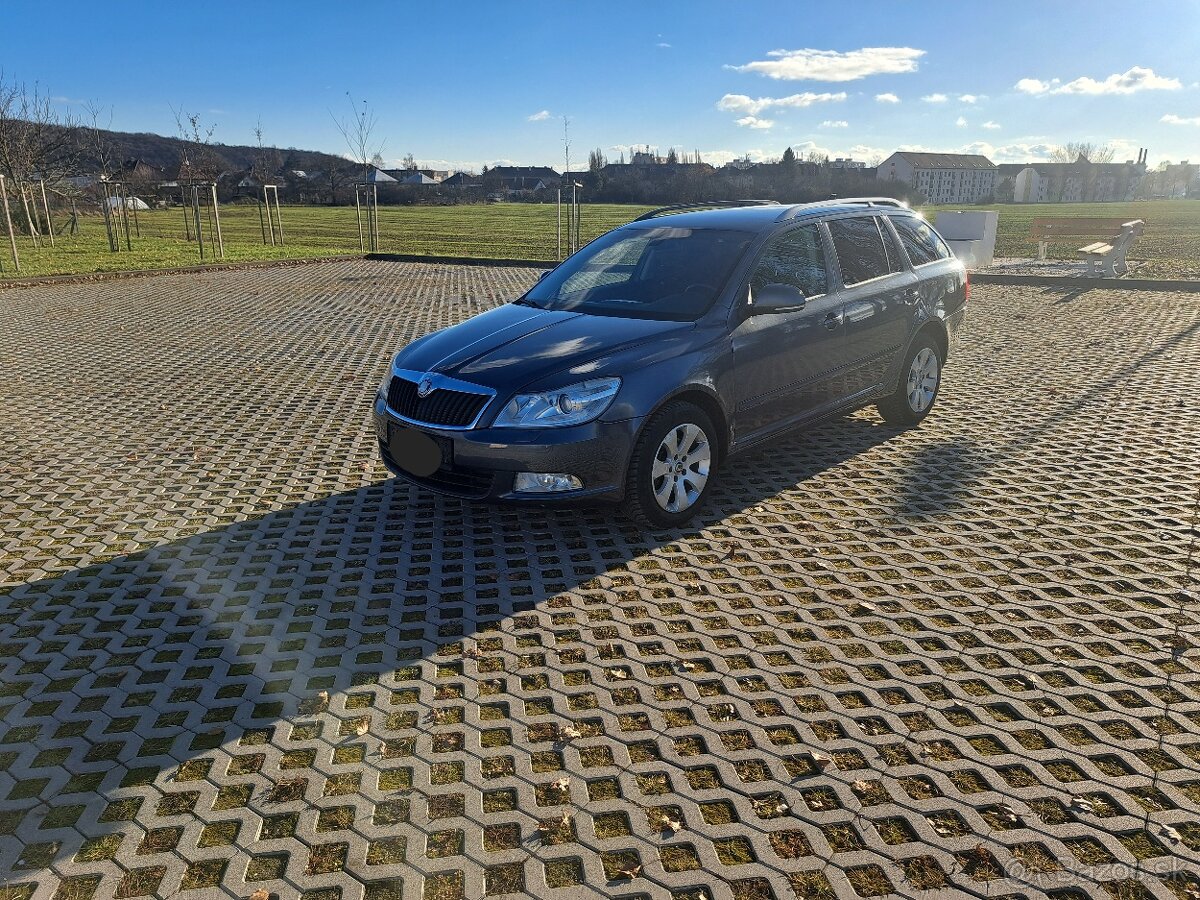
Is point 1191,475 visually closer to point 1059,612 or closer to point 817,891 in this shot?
point 1059,612

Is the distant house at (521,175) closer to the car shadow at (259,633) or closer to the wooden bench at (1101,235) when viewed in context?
the wooden bench at (1101,235)

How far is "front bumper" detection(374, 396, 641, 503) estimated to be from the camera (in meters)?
4.50

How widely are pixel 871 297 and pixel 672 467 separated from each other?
2417mm

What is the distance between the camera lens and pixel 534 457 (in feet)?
14.8

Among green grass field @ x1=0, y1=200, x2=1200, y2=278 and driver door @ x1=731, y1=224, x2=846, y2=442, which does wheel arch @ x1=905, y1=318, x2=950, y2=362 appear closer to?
driver door @ x1=731, y1=224, x2=846, y2=442

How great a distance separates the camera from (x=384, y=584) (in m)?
4.43

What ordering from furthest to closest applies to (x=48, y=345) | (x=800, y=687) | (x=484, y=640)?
(x=48, y=345)
(x=484, y=640)
(x=800, y=687)

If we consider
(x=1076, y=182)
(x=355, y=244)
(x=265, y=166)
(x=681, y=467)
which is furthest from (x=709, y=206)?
(x=1076, y=182)

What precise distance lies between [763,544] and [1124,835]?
2.45 metres

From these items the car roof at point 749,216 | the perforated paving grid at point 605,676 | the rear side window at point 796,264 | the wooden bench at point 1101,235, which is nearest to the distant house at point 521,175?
the wooden bench at point 1101,235

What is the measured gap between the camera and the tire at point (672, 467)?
477 centimetres

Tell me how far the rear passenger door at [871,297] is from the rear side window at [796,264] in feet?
0.78

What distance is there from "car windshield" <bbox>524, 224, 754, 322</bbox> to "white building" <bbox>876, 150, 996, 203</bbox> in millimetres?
123645

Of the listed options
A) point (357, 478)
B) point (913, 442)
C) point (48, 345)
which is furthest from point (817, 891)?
point (48, 345)
